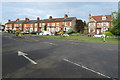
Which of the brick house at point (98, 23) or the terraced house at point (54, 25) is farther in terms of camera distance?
the terraced house at point (54, 25)

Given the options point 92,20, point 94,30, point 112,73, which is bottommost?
point 112,73

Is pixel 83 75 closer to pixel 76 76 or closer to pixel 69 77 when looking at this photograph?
pixel 76 76

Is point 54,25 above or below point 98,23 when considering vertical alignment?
above

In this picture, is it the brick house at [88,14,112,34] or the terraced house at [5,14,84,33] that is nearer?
the brick house at [88,14,112,34]

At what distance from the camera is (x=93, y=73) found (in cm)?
567

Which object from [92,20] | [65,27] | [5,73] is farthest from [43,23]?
[5,73]

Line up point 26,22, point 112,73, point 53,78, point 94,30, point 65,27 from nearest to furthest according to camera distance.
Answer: point 53,78, point 112,73, point 94,30, point 65,27, point 26,22

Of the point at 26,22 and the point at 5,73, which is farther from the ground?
the point at 26,22

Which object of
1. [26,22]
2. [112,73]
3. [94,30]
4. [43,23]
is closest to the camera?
[112,73]

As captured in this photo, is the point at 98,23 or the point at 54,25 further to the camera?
the point at 54,25

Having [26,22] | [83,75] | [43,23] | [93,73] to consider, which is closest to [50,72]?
[83,75]

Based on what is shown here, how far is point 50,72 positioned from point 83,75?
5.29 ft

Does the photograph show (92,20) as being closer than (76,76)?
No

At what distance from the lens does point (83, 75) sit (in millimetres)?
5375
